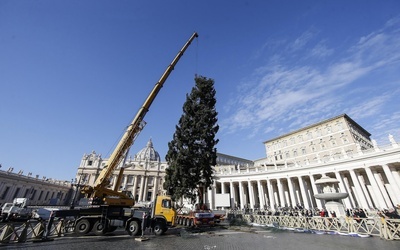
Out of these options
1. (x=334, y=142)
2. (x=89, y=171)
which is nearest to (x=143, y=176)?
(x=89, y=171)

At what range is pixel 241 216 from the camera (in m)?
25.2

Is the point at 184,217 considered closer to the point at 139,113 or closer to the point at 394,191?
the point at 139,113

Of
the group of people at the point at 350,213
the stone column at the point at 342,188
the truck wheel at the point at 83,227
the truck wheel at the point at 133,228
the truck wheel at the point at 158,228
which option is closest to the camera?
the truck wheel at the point at 83,227

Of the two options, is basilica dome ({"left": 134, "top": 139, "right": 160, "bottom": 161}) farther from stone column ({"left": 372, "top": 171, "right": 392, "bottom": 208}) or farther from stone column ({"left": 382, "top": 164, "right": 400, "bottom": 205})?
stone column ({"left": 382, "top": 164, "right": 400, "bottom": 205})

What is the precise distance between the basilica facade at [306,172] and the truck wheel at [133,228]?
2265 centimetres

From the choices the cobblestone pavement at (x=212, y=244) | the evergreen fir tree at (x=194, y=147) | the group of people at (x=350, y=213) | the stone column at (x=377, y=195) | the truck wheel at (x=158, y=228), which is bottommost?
the cobblestone pavement at (x=212, y=244)

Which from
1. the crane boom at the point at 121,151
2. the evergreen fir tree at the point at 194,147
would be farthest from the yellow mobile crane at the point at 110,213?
the evergreen fir tree at the point at 194,147

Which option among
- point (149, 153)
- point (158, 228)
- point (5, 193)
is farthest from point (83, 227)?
point (149, 153)

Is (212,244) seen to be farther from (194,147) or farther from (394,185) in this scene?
(394,185)

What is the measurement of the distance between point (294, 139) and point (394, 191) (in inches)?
1267

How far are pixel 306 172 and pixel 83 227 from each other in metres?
38.6

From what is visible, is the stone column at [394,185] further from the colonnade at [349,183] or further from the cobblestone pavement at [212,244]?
the cobblestone pavement at [212,244]

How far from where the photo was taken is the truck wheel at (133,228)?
1426 centimetres

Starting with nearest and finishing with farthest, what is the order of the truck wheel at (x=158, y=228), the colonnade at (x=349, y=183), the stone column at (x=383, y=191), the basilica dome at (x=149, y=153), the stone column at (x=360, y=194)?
the truck wheel at (x=158, y=228) → the stone column at (x=383, y=191) → the colonnade at (x=349, y=183) → the stone column at (x=360, y=194) → the basilica dome at (x=149, y=153)
